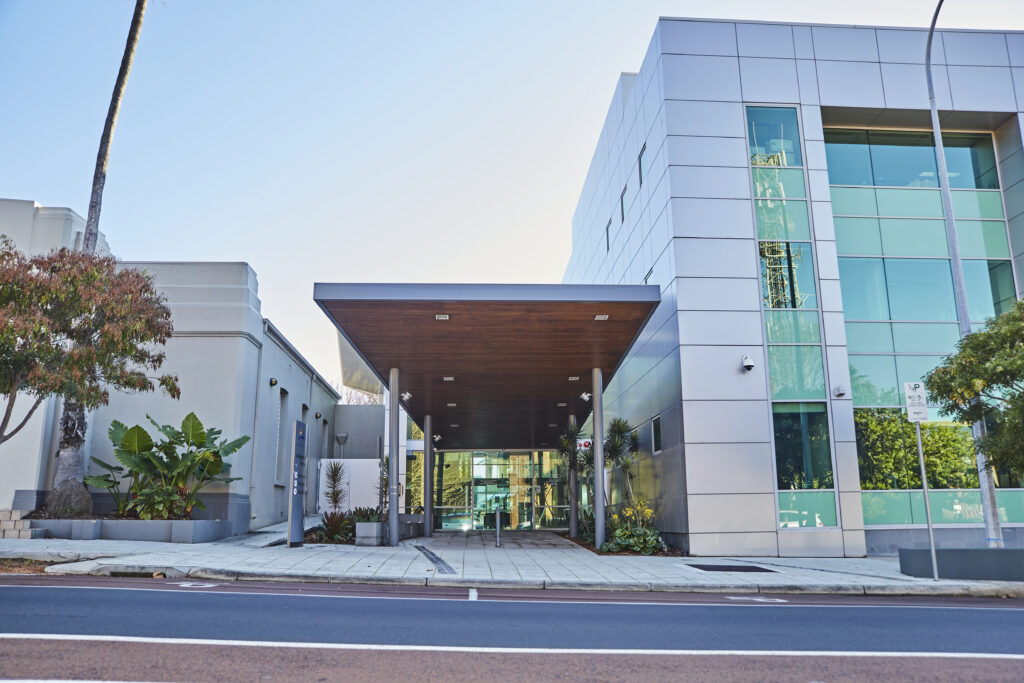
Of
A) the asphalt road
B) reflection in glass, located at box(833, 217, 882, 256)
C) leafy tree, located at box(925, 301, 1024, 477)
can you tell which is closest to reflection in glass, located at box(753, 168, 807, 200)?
reflection in glass, located at box(833, 217, 882, 256)

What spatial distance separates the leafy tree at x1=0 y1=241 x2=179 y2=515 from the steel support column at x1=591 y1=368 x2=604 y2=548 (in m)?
10.3

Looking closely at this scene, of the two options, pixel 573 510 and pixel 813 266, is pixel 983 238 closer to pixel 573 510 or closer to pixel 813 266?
pixel 813 266

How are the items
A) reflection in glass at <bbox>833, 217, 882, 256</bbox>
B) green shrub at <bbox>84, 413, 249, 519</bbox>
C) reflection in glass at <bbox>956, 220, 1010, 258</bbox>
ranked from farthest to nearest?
reflection in glass at <bbox>956, 220, 1010, 258</bbox>
reflection in glass at <bbox>833, 217, 882, 256</bbox>
green shrub at <bbox>84, 413, 249, 519</bbox>

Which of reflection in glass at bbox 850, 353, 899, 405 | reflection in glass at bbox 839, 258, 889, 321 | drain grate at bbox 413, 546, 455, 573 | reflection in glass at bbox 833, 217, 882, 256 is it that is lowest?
drain grate at bbox 413, 546, 455, 573

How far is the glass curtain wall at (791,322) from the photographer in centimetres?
1769

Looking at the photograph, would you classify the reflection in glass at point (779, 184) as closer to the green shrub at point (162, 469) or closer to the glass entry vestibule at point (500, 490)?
the green shrub at point (162, 469)

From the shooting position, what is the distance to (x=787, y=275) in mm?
18750

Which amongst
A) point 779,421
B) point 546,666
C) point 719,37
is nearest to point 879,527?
point 779,421

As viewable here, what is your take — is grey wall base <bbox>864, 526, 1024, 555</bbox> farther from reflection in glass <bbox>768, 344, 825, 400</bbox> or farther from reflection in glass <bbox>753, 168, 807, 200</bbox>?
reflection in glass <bbox>753, 168, 807, 200</bbox>

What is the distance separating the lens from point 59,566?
1172 centimetres

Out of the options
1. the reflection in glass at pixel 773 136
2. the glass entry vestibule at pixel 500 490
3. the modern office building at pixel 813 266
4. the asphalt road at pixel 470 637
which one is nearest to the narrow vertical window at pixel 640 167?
the modern office building at pixel 813 266

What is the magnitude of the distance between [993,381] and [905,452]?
5.86 metres

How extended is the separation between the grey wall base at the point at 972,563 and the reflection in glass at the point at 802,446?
476 cm

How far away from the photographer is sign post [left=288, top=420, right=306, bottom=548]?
57.0 ft
